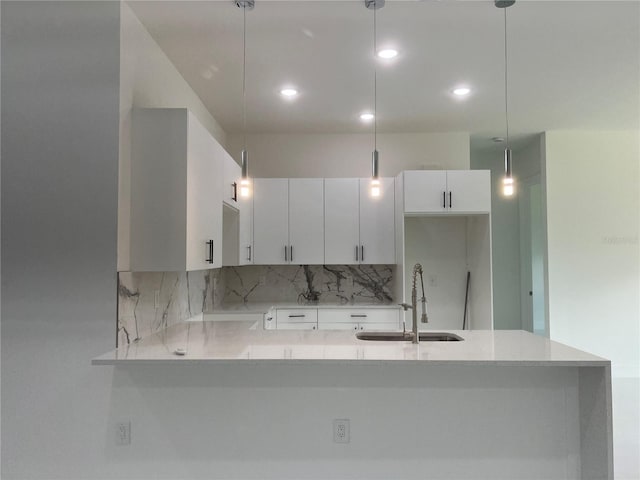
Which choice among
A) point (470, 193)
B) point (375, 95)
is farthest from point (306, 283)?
point (375, 95)

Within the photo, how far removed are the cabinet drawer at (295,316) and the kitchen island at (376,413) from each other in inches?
77.7

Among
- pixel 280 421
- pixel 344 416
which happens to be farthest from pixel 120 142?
pixel 344 416

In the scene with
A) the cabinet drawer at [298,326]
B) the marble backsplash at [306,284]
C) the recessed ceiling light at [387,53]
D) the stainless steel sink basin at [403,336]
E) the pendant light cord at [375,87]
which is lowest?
the cabinet drawer at [298,326]

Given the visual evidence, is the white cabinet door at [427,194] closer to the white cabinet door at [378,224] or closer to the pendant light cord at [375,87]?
the white cabinet door at [378,224]

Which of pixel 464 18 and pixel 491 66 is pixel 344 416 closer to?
pixel 464 18

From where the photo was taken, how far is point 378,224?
4762 mm

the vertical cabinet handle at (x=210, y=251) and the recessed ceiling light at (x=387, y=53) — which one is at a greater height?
the recessed ceiling light at (x=387, y=53)

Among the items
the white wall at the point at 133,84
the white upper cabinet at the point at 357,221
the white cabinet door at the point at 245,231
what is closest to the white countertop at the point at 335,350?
the white wall at the point at 133,84

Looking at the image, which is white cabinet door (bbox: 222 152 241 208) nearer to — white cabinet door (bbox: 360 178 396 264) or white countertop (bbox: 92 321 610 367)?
white countertop (bbox: 92 321 610 367)

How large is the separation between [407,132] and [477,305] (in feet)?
6.51

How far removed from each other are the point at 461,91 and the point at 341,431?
2841mm

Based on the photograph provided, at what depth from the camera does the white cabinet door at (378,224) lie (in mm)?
4746

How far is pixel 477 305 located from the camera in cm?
470

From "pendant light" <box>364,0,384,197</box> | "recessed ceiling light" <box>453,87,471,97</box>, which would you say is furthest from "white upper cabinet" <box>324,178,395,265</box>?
"recessed ceiling light" <box>453,87,471,97</box>
